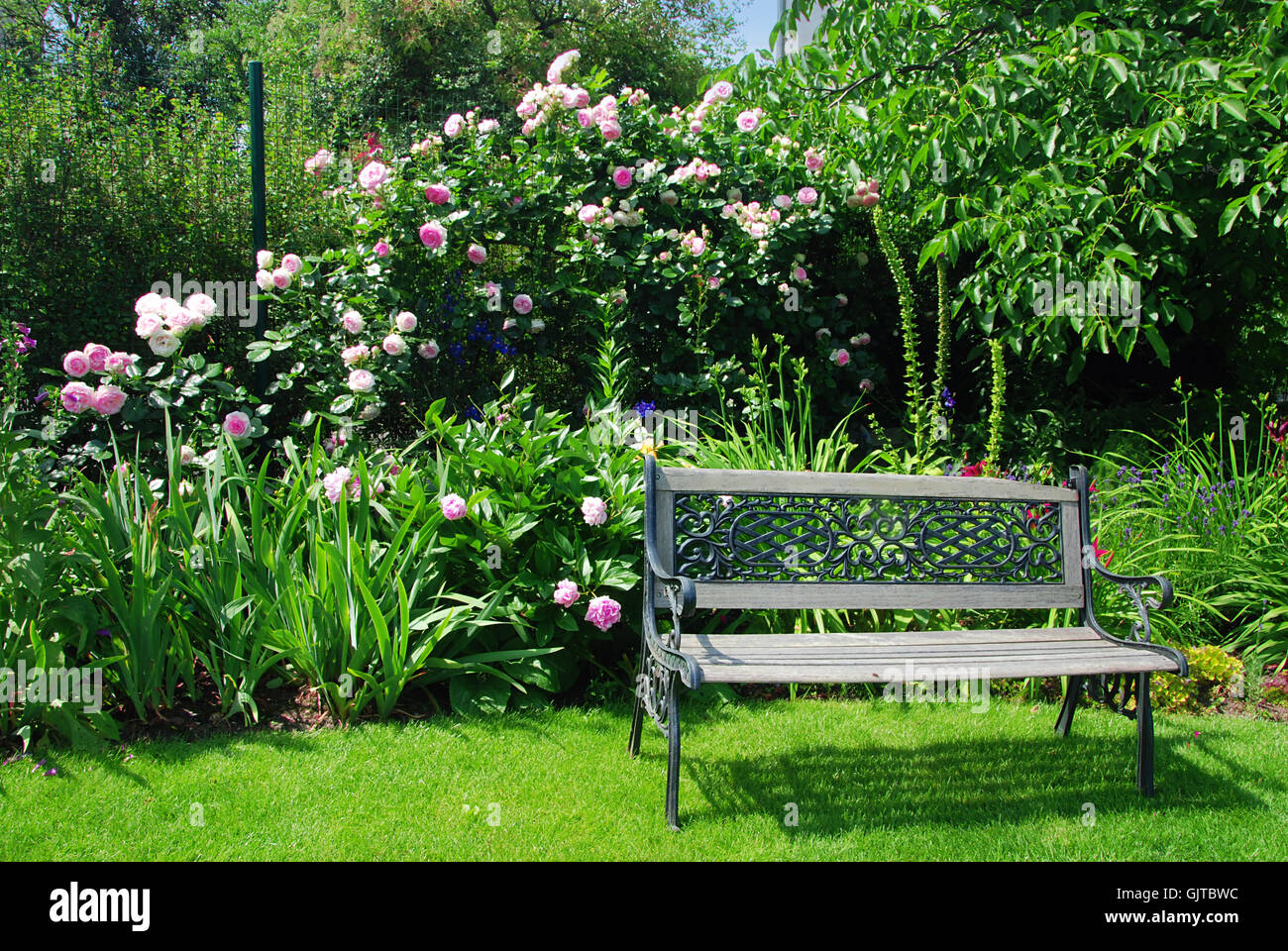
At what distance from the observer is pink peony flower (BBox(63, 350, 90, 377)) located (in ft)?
12.6

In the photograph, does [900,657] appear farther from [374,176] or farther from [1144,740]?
[374,176]

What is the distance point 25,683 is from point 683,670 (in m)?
2.07

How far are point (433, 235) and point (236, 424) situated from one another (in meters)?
1.43

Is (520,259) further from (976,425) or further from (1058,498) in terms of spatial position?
(1058,498)

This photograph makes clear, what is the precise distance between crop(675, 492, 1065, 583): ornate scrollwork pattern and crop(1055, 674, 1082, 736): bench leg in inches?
14.6

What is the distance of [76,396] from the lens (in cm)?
383

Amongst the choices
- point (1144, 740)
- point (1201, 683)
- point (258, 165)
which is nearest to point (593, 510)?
point (1144, 740)

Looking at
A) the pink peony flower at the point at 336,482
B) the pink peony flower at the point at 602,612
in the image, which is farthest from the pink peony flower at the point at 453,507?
the pink peony flower at the point at 602,612

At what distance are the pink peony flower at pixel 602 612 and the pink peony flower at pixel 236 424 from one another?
192 centimetres

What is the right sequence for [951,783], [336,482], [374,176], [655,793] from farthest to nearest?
1. [374,176]
2. [336,482]
3. [951,783]
4. [655,793]

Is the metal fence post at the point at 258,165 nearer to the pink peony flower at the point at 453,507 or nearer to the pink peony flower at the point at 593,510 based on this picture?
the pink peony flower at the point at 453,507

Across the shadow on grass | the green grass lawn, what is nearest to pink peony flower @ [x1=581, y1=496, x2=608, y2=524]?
the green grass lawn

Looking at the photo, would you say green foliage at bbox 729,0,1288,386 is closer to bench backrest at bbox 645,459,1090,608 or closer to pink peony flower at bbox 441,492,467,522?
bench backrest at bbox 645,459,1090,608

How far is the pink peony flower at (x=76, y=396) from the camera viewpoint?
381 cm
